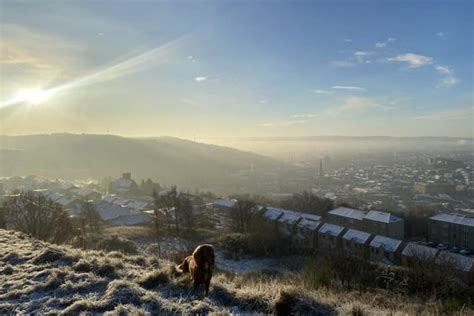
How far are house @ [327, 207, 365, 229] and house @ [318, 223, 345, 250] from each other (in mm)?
5573

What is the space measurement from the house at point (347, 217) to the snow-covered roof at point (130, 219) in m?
20.5

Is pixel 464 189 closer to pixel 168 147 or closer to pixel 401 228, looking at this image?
pixel 401 228

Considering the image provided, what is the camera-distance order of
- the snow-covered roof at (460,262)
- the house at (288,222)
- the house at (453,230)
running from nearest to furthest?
the snow-covered roof at (460,262) < the house at (453,230) < the house at (288,222)

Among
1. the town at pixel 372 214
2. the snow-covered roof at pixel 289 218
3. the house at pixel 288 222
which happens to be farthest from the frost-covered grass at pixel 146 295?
the snow-covered roof at pixel 289 218

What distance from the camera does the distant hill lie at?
9500 centimetres

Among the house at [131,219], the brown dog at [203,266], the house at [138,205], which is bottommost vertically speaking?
the house at [138,205]

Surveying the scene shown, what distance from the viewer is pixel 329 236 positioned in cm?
2573

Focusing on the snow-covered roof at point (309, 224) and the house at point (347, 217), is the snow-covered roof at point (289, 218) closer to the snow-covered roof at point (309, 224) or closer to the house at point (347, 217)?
the snow-covered roof at point (309, 224)

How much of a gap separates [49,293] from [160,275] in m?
1.60

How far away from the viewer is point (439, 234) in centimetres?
2934

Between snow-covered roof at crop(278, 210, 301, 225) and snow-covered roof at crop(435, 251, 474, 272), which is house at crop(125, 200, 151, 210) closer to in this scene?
snow-covered roof at crop(278, 210, 301, 225)

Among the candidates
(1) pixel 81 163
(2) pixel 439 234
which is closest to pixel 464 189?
Result: (2) pixel 439 234

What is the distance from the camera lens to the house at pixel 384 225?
28672mm

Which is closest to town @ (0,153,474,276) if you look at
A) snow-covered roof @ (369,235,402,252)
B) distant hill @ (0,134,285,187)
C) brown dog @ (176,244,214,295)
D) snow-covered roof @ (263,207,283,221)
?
snow-covered roof @ (369,235,402,252)
